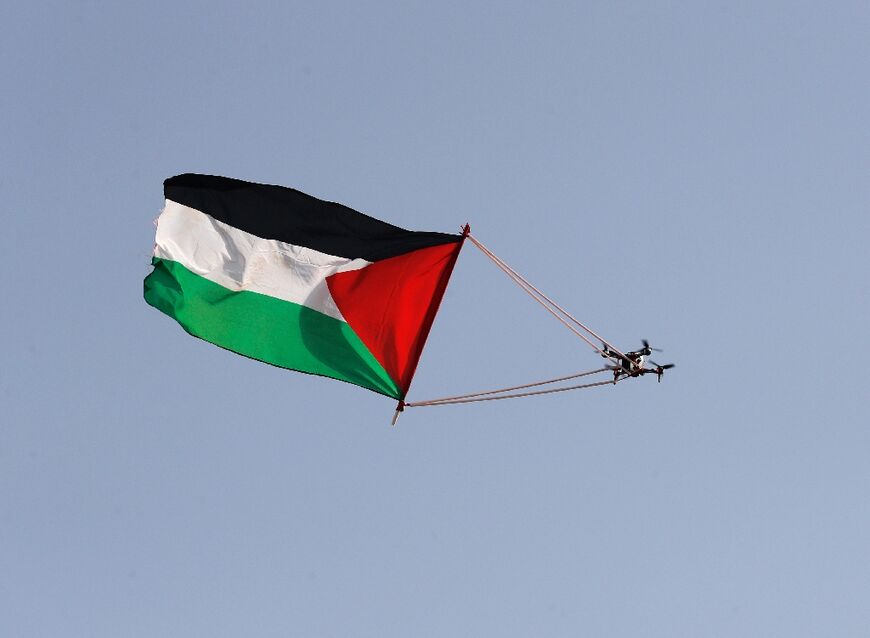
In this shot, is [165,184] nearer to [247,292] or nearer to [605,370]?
[247,292]

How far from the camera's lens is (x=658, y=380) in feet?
119

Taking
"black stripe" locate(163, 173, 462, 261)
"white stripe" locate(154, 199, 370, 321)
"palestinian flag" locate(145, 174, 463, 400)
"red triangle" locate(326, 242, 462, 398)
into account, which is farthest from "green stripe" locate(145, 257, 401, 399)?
"black stripe" locate(163, 173, 462, 261)

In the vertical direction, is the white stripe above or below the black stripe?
below

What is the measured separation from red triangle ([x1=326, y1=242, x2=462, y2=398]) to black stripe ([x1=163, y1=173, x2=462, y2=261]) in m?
0.31

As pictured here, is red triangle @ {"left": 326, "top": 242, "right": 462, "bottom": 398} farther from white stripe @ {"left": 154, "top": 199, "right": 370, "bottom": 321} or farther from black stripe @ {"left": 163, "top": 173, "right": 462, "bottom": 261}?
white stripe @ {"left": 154, "top": 199, "right": 370, "bottom": 321}

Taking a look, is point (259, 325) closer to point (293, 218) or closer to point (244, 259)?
point (244, 259)

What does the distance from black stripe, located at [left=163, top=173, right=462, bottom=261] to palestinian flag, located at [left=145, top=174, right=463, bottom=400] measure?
0.07 ft

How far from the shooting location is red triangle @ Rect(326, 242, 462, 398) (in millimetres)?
37156

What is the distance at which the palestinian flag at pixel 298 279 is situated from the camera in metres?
37.4

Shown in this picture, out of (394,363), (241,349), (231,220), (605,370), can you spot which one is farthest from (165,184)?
(605,370)

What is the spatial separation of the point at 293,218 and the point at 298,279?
130cm

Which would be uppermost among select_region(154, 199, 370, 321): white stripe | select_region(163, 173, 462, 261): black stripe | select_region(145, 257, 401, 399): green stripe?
select_region(163, 173, 462, 261): black stripe

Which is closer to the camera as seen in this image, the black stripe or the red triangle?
the red triangle

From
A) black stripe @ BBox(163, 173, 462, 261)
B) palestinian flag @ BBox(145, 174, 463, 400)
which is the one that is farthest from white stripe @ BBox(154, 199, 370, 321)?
black stripe @ BBox(163, 173, 462, 261)
